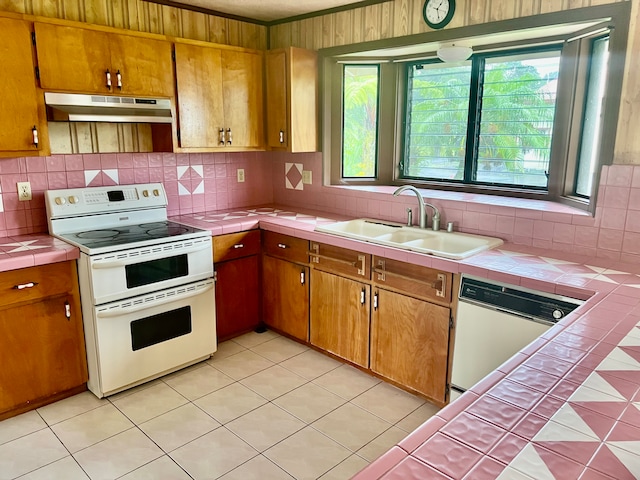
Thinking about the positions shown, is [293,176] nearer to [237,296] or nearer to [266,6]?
[237,296]

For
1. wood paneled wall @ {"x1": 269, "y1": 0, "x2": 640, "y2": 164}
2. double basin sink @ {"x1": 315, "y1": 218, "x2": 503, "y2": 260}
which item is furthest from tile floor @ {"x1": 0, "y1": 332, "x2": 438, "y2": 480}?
wood paneled wall @ {"x1": 269, "y1": 0, "x2": 640, "y2": 164}

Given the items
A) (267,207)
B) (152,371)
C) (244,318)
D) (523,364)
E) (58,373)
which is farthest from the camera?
(267,207)

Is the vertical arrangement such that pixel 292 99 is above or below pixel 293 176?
above

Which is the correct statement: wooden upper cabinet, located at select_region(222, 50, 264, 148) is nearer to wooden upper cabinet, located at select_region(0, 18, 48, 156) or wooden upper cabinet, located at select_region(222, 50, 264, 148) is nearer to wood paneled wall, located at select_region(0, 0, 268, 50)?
wood paneled wall, located at select_region(0, 0, 268, 50)

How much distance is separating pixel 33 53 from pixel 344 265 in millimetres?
2098

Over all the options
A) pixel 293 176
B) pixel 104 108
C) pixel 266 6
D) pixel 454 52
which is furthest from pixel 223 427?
pixel 266 6

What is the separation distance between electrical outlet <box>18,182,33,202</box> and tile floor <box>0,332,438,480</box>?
123 centimetres

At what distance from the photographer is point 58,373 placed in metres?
2.71

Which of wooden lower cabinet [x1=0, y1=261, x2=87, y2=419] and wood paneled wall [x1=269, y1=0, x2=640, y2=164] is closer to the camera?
wood paneled wall [x1=269, y1=0, x2=640, y2=164]

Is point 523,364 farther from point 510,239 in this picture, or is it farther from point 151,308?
point 151,308

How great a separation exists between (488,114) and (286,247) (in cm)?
164

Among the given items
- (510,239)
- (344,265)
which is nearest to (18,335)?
(344,265)

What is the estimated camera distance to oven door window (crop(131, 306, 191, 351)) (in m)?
2.85

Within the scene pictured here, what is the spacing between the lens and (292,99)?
354 cm
